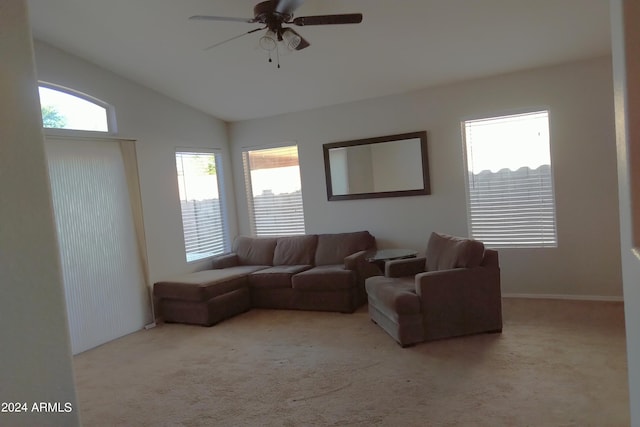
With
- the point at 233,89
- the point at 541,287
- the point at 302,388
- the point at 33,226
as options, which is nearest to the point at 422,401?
the point at 302,388

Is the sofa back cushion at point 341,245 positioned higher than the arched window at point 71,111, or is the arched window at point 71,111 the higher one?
the arched window at point 71,111

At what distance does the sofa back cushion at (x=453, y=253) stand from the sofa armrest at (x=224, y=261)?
2832 millimetres

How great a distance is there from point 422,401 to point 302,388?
85 cm

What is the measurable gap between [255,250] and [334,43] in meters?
3.06

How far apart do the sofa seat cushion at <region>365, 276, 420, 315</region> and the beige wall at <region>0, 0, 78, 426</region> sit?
2.86 m

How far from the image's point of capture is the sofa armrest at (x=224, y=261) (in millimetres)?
5910

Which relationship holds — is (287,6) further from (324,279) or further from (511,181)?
(511,181)

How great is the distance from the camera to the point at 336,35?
13.2ft

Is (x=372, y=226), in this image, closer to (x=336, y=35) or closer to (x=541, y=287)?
(x=541, y=287)

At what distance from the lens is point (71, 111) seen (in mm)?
4426

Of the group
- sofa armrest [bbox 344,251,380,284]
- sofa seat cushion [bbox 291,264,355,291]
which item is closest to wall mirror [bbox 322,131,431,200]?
sofa armrest [bbox 344,251,380,284]

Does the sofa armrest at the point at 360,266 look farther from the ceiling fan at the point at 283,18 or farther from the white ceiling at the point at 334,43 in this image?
the ceiling fan at the point at 283,18

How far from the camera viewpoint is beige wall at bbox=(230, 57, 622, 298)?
14.6 ft

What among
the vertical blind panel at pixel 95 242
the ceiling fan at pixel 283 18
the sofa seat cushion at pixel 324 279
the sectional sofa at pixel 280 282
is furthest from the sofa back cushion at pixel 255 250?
the ceiling fan at pixel 283 18
